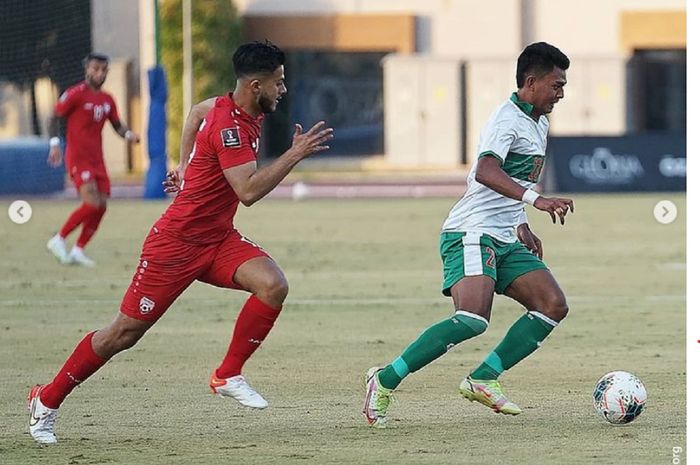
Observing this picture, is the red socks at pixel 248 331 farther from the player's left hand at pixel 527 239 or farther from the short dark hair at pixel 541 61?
the short dark hair at pixel 541 61

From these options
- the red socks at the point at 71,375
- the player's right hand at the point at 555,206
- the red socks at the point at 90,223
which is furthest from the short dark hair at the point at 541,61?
the red socks at the point at 90,223

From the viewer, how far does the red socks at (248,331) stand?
8.59 meters

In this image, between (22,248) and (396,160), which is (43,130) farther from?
(22,248)

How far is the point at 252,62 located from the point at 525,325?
6.70 feet

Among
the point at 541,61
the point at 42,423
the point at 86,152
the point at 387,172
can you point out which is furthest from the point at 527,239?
the point at 387,172

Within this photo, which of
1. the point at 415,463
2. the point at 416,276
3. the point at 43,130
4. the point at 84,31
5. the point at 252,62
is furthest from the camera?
the point at 43,130

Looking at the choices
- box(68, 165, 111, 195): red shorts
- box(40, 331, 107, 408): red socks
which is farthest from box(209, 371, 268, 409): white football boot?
box(68, 165, 111, 195): red shorts

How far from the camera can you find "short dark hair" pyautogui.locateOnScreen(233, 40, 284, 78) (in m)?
8.35

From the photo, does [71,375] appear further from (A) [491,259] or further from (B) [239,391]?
(A) [491,259]

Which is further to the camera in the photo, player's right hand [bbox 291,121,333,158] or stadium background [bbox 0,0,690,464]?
stadium background [bbox 0,0,690,464]

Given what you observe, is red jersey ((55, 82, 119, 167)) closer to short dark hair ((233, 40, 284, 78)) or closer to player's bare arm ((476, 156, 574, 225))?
short dark hair ((233, 40, 284, 78))

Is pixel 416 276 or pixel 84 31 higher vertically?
pixel 84 31

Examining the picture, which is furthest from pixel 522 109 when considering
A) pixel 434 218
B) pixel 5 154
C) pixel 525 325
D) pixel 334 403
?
Result: pixel 5 154

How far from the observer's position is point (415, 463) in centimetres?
742
